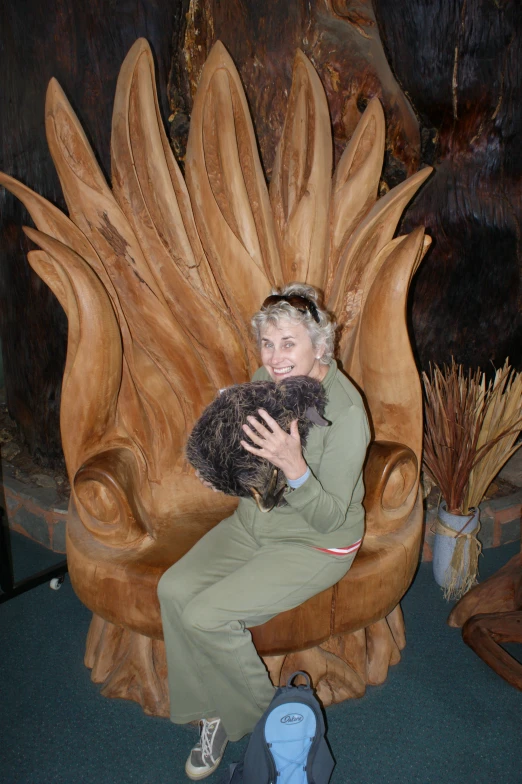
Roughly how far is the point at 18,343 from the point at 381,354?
194cm

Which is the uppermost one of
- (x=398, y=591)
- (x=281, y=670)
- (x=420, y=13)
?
(x=420, y=13)

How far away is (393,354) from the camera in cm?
184

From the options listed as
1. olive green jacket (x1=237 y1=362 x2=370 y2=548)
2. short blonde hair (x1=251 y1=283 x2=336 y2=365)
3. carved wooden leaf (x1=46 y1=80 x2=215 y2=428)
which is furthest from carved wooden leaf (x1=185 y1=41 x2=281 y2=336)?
olive green jacket (x1=237 y1=362 x2=370 y2=548)

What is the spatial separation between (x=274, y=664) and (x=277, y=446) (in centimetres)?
79

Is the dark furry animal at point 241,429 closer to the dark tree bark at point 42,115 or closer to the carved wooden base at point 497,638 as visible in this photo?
the carved wooden base at point 497,638

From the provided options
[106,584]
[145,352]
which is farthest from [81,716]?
[145,352]

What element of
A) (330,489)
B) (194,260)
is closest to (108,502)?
(330,489)

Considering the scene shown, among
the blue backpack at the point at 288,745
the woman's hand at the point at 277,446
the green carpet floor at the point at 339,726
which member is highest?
the woman's hand at the point at 277,446

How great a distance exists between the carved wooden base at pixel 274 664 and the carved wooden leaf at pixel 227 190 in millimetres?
1043

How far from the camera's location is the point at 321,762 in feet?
4.83

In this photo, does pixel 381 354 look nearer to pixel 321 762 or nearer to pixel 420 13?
pixel 321 762

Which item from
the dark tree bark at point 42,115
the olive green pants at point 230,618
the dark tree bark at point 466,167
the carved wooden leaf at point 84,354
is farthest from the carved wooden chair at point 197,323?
the dark tree bark at point 466,167

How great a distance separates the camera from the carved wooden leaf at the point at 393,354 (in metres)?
1.79

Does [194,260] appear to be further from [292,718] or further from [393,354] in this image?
[292,718]
